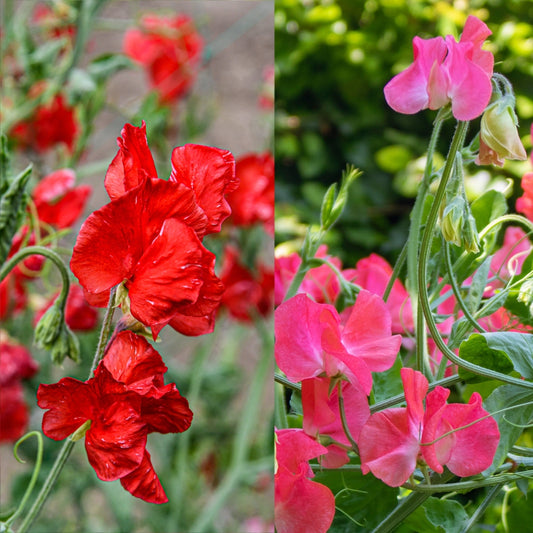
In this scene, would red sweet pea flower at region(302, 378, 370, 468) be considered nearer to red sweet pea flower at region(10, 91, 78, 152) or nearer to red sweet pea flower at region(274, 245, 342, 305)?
red sweet pea flower at region(274, 245, 342, 305)

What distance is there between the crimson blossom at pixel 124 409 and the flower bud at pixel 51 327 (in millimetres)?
90

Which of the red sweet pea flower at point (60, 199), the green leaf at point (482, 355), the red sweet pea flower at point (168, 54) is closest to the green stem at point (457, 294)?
the green leaf at point (482, 355)

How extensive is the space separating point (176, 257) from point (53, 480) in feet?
0.32

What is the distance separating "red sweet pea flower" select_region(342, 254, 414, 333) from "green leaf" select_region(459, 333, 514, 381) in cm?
5

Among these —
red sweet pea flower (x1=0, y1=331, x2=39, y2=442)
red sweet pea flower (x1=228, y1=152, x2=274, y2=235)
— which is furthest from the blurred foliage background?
red sweet pea flower (x1=0, y1=331, x2=39, y2=442)

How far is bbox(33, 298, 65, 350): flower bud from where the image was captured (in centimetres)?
31

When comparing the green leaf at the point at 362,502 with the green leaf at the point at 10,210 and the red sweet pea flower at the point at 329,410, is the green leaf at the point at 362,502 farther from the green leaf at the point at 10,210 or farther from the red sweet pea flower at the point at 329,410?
the green leaf at the point at 10,210

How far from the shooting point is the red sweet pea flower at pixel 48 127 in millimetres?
866

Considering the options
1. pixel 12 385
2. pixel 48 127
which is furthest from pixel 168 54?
pixel 12 385

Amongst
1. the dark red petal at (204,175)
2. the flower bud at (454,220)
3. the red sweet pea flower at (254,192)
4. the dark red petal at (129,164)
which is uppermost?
the dark red petal at (129,164)

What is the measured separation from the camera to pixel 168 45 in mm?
1096

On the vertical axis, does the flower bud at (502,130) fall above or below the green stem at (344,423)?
above

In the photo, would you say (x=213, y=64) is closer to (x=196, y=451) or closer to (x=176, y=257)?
(x=196, y=451)

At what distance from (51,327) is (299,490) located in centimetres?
14
